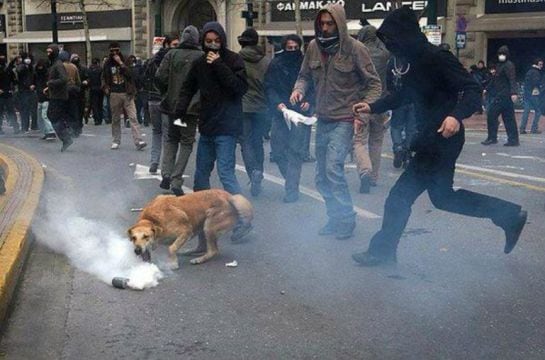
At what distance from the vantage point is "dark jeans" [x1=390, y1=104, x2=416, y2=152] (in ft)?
33.2

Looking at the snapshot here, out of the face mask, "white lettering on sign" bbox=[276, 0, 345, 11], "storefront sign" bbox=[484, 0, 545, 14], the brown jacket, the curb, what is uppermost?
"white lettering on sign" bbox=[276, 0, 345, 11]

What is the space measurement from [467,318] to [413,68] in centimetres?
165

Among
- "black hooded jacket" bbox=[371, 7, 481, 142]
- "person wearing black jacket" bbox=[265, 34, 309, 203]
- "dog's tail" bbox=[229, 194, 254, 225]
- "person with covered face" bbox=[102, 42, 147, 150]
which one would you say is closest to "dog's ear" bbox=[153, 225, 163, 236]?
"dog's tail" bbox=[229, 194, 254, 225]

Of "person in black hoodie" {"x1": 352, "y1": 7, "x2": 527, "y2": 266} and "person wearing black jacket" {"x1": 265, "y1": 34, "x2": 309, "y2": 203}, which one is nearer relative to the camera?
"person in black hoodie" {"x1": 352, "y1": 7, "x2": 527, "y2": 266}

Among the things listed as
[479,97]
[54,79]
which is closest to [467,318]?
[479,97]

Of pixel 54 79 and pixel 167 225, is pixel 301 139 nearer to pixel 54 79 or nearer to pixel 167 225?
pixel 167 225

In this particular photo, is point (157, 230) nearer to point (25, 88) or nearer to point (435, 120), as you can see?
point (435, 120)

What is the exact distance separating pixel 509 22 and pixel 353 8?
6.90 metres

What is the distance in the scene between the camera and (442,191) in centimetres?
508

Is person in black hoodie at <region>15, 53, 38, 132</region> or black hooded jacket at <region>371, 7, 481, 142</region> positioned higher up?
black hooded jacket at <region>371, 7, 481, 142</region>

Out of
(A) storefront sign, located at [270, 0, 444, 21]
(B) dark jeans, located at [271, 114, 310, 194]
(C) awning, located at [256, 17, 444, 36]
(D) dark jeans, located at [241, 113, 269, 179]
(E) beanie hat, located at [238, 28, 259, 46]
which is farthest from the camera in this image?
(C) awning, located at [256, 17, 444, 36]

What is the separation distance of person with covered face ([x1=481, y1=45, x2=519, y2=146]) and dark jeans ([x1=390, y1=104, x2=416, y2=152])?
13.2ft

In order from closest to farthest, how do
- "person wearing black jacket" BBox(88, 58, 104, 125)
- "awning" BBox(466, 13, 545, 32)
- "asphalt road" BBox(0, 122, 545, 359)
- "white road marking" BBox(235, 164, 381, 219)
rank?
"asphalt road" BBox(0, 122, 545, 359) < "white road marking" BBox(235, 164, 381, 219) < "person wearing black jacket" BBox(88, 58, 104, 125) < "awning" BBox(466, 13, 545, 32)

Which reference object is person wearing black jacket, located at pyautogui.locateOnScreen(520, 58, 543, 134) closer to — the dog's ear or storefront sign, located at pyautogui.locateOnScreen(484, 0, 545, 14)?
storefront sign, located at pyautogui.locateOnScreen(484, 0, 545, 14)
